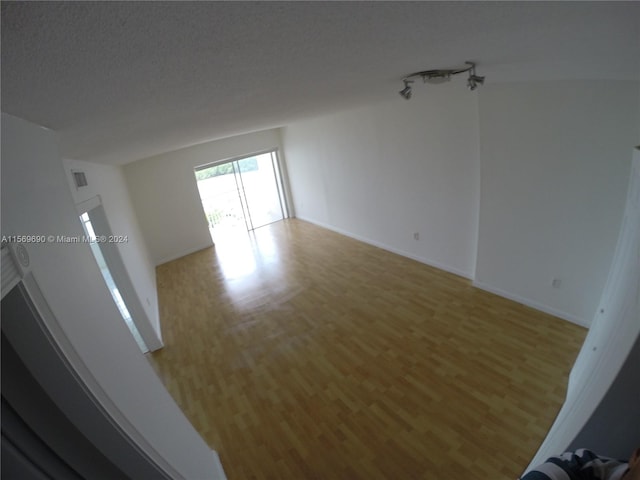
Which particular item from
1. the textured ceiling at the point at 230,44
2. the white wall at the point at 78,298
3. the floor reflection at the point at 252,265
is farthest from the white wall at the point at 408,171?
the white wall at the point at 78,298

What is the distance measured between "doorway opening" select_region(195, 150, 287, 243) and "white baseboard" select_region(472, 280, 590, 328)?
6350mm

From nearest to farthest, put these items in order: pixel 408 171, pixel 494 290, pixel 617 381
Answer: pixel 617 381
pixel 494 290
pixel 408 171

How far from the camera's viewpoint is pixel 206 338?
167 inches

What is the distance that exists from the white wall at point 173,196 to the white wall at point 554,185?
6299mm

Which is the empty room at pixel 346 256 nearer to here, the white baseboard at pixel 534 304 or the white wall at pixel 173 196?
the white baseboard at pixel 534 304

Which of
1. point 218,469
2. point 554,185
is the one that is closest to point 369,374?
point 218,469

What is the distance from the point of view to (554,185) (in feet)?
10.6

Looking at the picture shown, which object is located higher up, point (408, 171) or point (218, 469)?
point (408, 171)

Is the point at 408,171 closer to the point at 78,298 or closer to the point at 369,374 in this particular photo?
the point at 369,374

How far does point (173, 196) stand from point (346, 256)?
4597 mm

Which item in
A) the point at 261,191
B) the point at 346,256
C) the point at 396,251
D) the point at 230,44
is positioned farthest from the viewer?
the point at 261,191

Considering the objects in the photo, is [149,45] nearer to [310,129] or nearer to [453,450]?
[453,450]

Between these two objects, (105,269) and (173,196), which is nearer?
(105,269)

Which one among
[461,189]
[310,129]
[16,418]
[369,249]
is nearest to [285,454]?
[16,418]
